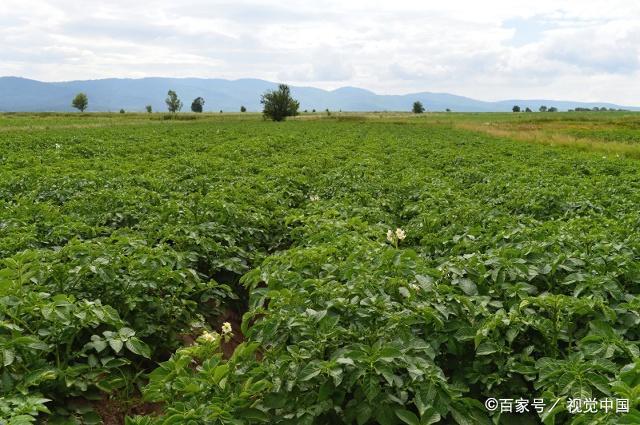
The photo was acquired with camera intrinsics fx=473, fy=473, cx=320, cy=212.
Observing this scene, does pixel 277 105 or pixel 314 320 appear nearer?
pixel 314 320

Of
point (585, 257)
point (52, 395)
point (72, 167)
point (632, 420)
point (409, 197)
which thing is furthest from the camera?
point (72, 167)

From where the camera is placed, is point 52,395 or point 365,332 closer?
point 365,332

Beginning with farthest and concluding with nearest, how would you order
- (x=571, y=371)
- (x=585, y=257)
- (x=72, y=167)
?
(x=72, y=167) < (x=585, y=257) < (x=571, y=371)

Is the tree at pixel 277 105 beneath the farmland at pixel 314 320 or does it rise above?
above

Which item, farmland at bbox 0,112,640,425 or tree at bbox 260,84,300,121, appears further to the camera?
tree at bbox 260,84,300,121

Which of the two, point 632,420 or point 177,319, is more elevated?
point 632,420

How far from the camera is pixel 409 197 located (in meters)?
9.41

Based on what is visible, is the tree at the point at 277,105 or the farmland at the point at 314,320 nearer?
the farmland at the point at 314,320

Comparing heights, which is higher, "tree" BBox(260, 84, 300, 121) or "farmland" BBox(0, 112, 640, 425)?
"tree" BBox(260, 84, 300, 121)

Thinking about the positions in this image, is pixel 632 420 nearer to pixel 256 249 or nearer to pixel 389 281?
pixel 389 281

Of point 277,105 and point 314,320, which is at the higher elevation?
point 277,105

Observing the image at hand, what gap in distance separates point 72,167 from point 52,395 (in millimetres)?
11019

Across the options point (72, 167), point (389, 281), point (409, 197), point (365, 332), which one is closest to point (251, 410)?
point (365, 332)

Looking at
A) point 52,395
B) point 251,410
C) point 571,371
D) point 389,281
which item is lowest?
point 52,395
